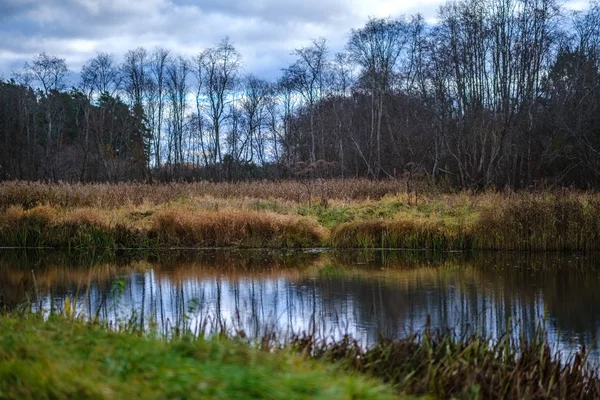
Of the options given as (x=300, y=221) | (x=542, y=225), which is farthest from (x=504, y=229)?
(x=300, y=221)

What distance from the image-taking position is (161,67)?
4400 centimetres

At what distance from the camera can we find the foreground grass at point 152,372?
3699 mm

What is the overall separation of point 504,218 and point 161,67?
1264 inches

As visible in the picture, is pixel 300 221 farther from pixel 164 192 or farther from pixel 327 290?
pixel 164 192

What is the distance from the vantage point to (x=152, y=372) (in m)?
4.02

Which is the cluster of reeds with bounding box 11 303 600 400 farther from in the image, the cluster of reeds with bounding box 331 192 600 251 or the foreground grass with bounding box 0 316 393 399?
the cluster of reeds with bounding box 331 192 600 251

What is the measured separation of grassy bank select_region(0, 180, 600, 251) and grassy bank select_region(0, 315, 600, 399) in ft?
37.6

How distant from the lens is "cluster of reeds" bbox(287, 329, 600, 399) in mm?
5316

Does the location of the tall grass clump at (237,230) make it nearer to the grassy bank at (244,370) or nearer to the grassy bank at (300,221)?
the grassy bank at (300,221)

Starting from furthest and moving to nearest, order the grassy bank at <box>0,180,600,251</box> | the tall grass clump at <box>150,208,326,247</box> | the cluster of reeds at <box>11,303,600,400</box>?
1. the tall grass clump at <box>150,208,326,247</box>
2. the grassy bank at <box>0,180,600,251</box>
3. the cluster of reeds at <box>11,303,600,400</box>

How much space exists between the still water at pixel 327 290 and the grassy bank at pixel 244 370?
1.32 meters

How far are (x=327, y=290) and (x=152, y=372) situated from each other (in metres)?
8.79

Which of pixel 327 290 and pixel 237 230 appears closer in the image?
pixel 327 290

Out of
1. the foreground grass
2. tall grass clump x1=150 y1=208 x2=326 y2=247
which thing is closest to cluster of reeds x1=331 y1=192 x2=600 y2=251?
tall grass clump x1=150 y1=208 x2=326 y2=247
